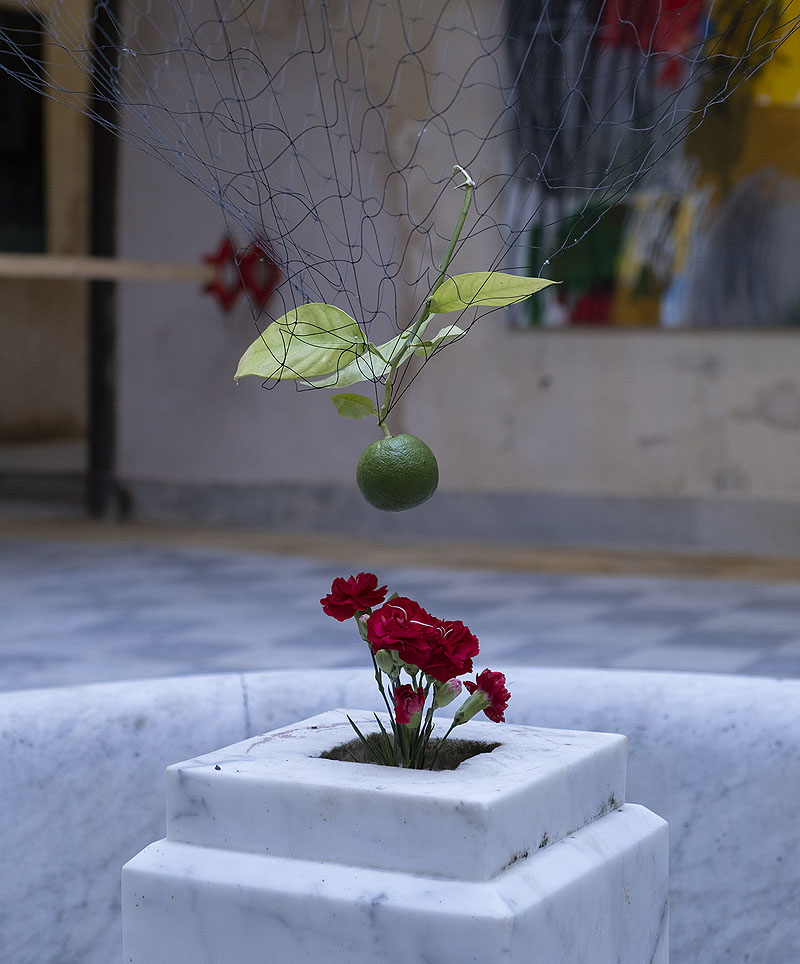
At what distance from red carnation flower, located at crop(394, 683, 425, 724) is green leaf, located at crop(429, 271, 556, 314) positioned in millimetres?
402

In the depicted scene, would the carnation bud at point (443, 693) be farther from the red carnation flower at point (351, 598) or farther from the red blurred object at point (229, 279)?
the red blurred object at point (229, 279)

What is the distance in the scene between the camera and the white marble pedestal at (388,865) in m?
1.35

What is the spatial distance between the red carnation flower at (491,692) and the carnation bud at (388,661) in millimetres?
95

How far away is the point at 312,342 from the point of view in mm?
1422

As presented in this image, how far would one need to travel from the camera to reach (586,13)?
511 cm

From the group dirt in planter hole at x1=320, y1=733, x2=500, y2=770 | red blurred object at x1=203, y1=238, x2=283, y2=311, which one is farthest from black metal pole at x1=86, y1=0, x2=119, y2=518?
dirt in planter hole at x1=320, y1=733, x2=500, y2=770

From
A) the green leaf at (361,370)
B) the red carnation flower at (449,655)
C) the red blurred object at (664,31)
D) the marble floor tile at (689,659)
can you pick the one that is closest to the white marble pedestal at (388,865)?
the red carnation flower at (449,655)

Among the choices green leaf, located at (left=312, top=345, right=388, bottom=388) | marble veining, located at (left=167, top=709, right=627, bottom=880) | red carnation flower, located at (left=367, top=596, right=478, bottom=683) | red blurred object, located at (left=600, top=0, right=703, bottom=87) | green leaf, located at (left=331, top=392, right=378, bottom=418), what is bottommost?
marble veining, located at (left=167, top=709, right=627, bottom=880)

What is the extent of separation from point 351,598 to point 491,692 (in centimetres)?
19

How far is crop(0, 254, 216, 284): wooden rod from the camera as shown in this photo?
5023mm

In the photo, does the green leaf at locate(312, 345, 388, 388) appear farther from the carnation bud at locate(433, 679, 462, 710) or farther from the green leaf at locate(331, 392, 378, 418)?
the carnation bud at locate(433, 679, 462, 710)

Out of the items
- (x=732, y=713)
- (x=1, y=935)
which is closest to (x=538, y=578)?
(x=732, y=713)

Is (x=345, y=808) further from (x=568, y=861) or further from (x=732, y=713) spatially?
(x=732, y=713)

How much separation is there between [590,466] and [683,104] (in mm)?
1398
